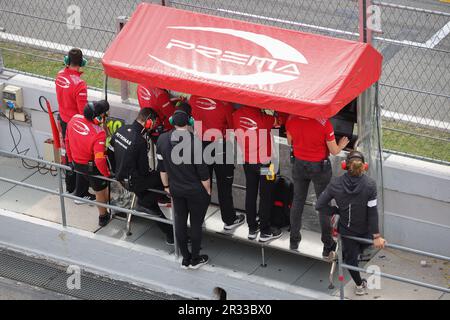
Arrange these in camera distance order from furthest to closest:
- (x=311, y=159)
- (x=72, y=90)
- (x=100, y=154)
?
(x=72, y=90), (x=100, y=154), (x=311, y=159)

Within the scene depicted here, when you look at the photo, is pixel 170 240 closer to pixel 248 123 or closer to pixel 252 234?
pixel 252 234

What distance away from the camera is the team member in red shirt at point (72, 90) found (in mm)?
12633

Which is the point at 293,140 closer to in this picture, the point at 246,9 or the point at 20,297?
the point at 246,9

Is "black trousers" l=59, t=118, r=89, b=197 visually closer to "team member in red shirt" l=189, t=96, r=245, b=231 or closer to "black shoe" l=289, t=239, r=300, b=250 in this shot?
"team member in red shirt" l=189, t=96, r=245, b=231

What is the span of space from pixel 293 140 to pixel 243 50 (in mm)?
1153

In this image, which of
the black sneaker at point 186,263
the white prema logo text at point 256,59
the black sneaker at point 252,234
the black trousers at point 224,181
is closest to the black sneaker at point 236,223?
the black trousers at point 224,181

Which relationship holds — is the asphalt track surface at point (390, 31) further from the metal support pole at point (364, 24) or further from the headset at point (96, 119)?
the headset at point (96, 119)

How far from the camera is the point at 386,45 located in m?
11.6

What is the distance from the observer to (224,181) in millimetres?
11883

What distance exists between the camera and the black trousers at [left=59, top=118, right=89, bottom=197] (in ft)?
42.2

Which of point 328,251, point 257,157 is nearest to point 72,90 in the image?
point 257,157

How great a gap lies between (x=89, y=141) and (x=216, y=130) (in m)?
1.49
